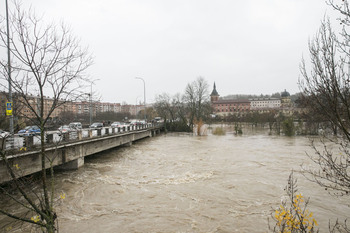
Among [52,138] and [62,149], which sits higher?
[52,138]

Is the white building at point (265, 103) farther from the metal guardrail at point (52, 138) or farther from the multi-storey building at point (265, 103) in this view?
the metal guardrail at point (52, 138)

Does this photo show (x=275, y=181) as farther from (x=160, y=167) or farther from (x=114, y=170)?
(x=114, y=170)

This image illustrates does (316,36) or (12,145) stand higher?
(316,36)

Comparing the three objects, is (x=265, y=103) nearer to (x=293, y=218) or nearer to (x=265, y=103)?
(x=265, y=103)

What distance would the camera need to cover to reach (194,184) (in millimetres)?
14344

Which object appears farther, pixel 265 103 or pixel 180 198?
pixel 265 103

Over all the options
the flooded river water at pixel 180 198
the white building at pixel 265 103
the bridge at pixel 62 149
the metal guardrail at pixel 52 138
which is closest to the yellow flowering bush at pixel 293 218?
the flooded river water at pixel 180 198

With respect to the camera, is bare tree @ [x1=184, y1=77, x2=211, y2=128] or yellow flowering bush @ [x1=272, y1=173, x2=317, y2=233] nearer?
yellow flowering bush @ [x1=272, y1=173, x2=317, y2=233]

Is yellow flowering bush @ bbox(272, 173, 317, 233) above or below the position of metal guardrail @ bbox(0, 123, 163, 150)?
below

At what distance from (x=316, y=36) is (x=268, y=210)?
7514 millimetres

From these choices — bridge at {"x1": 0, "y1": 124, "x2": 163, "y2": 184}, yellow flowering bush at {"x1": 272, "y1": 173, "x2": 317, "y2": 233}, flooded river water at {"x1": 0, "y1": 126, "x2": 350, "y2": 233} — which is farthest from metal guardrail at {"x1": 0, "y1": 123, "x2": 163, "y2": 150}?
yellow flowering bush at {"x1": 272, "y1": 173, "x2": 317, "y2": 233}

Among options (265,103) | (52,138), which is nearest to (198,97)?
(52,138)

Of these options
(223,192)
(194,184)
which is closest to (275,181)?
(223,192)

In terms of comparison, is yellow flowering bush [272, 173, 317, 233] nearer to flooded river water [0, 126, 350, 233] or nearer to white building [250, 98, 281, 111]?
flooded river water [0, 126, 350, 233]
